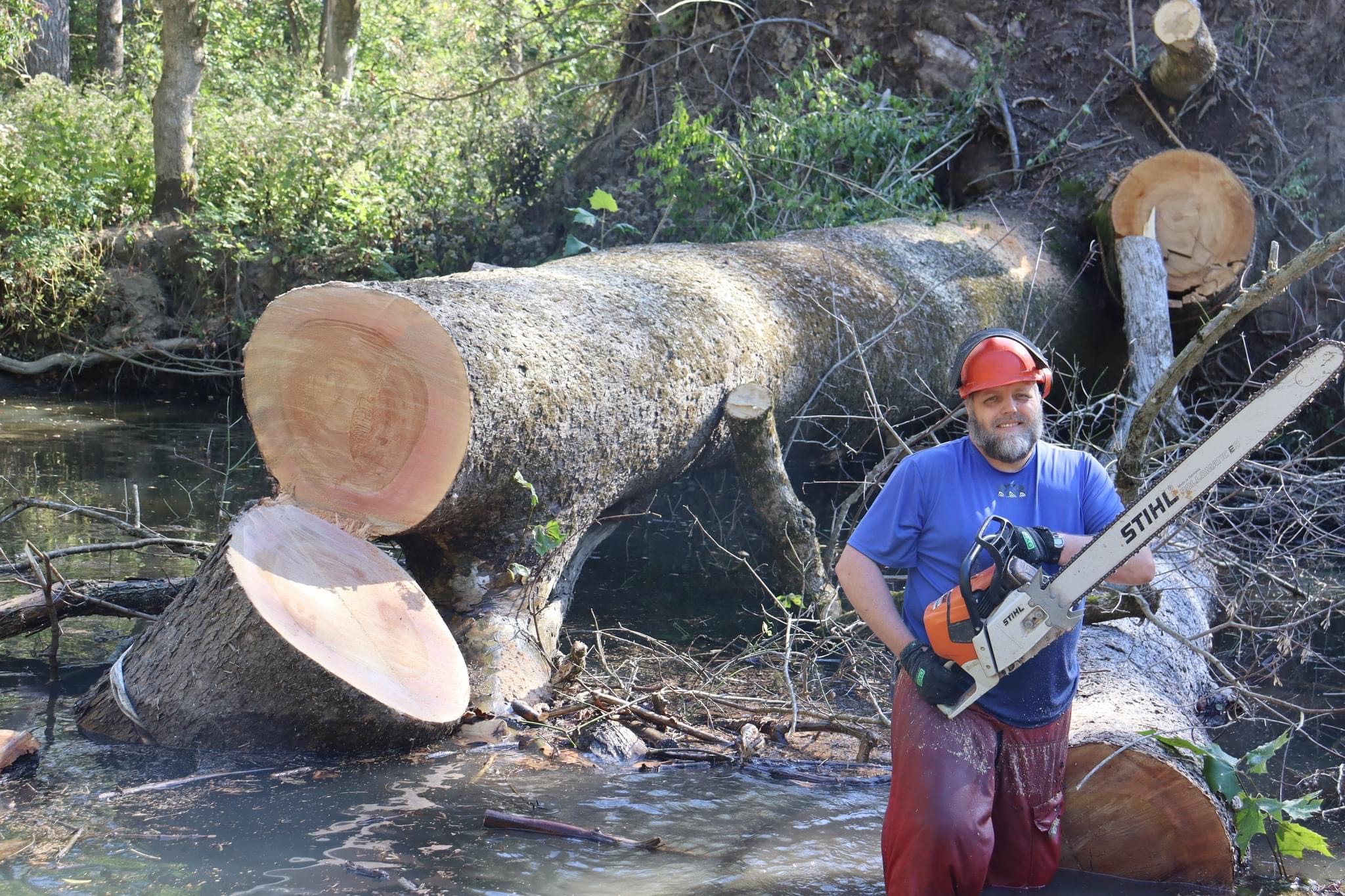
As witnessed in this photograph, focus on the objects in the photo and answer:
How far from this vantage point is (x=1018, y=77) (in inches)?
352

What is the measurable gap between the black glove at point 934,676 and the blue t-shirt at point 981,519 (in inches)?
4.7

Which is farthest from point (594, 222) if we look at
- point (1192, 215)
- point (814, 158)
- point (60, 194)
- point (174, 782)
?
point (60, 194)

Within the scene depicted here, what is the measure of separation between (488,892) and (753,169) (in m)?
6.43

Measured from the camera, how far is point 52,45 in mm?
14922

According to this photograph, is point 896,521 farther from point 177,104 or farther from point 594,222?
point 177,104

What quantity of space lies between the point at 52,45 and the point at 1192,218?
14.2m

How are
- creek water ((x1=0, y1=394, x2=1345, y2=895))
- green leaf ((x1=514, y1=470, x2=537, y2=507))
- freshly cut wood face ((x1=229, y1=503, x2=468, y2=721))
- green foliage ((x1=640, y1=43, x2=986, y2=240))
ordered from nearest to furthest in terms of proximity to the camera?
1. creek water ((x1=0, y1=394, x2=1345, y2=895))
2. freshly cut wood face ((x1=229, y1=503, x2=468, y2=721))
3. green leaf ((x1=514, y1=470, x2=537, y2=507))
4. green foliage ((x1=640, y1=43, x2=986, y2=240))

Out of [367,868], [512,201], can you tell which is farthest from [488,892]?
[512,201]

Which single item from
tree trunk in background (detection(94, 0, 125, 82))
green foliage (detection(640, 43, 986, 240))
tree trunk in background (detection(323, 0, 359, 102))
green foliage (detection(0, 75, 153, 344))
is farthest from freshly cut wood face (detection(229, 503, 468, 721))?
tree trunk in background (detection(94, 0, 125, 82))

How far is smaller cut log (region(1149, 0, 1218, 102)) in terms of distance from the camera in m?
7.45

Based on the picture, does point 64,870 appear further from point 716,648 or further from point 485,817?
point 716,648

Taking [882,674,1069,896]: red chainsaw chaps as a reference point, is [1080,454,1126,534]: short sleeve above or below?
above

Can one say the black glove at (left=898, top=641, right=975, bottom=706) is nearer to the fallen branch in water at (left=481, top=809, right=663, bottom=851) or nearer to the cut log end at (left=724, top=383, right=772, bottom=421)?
the fallen branch in water at (left=481, top=809, right=663, bottom=851)

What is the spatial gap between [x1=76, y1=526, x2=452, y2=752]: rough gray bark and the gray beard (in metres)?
1.96
